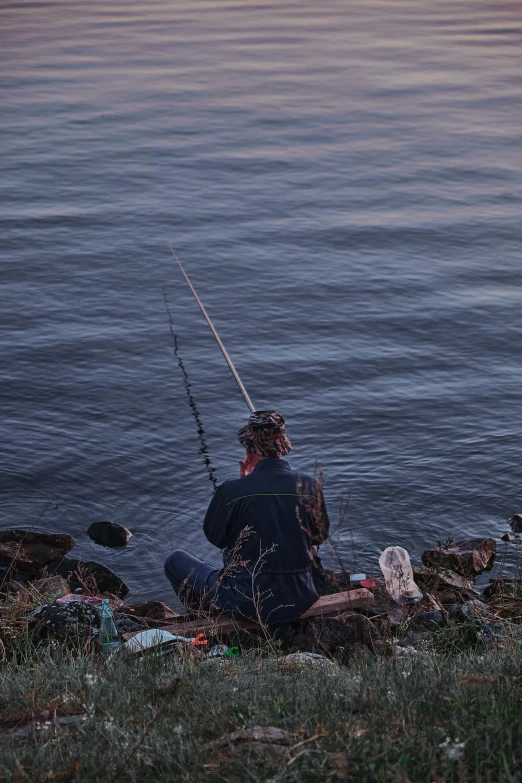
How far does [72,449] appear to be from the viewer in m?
9.50

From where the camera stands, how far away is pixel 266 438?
555 cm

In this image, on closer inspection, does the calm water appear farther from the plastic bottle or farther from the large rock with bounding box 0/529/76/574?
the plastic bottle

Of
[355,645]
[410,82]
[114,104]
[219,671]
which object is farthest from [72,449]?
[410,82]

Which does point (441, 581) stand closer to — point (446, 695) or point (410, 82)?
point (446, 695)

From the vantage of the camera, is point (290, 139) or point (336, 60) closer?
point (290, 139)

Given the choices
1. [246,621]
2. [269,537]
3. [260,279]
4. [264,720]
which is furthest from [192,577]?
[260,279]

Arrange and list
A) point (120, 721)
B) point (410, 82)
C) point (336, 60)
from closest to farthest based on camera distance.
A: point (120, 721), point (410, 82), point (336, 60)

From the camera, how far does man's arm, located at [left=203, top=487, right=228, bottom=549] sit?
5.52m

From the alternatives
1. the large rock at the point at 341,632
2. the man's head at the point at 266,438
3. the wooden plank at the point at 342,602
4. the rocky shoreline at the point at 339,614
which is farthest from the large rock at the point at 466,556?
the man's head at the point at 266,438

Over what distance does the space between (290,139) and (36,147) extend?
4.19m

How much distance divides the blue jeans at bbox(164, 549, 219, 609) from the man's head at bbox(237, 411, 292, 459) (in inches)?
29.3

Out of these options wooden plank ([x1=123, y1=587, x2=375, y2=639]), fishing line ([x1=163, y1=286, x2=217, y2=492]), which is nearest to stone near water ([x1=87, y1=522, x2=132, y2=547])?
fishing line ([x1=163, y1=286, x2=217, y2=492])

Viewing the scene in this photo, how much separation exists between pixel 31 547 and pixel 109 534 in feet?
2.17

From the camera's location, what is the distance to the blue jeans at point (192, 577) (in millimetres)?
5883
